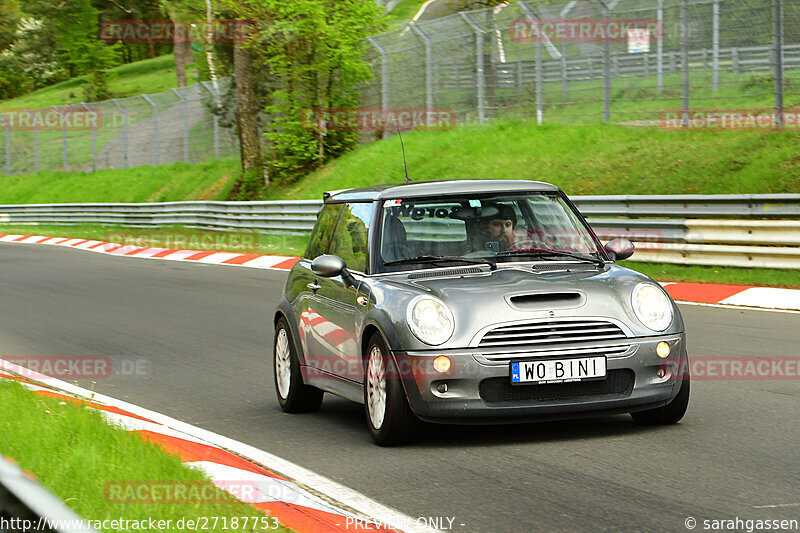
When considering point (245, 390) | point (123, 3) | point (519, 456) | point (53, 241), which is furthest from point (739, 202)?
point (123, 3)

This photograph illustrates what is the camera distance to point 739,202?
14984mm

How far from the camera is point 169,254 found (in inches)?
1036

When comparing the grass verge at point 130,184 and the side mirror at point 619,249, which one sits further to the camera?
the grass verge at point 130,184

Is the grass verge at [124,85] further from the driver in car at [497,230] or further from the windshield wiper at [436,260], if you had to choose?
the windshield wiper at [436,260]

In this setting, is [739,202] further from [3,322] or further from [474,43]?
[474,43]

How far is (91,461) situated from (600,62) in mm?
17528

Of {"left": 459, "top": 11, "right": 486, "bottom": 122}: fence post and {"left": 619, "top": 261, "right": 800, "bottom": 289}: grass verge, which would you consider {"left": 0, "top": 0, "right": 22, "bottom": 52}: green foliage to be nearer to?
{"left": 459, "top": 11, "right": 486, "bottom": 122}: fence post

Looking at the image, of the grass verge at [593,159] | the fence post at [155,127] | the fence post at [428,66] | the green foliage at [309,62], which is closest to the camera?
the grass verge at [593,159]

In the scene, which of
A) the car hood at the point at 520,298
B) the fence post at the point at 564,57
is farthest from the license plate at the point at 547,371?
the fence post at the point at 564,57

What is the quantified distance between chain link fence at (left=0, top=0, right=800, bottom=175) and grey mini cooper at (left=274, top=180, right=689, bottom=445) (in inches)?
467

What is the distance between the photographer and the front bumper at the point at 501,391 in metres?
6.19

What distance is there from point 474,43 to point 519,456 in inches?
797

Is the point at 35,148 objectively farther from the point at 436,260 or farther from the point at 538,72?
the point at 436,260

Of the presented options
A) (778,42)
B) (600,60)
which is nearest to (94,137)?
(600,60)
